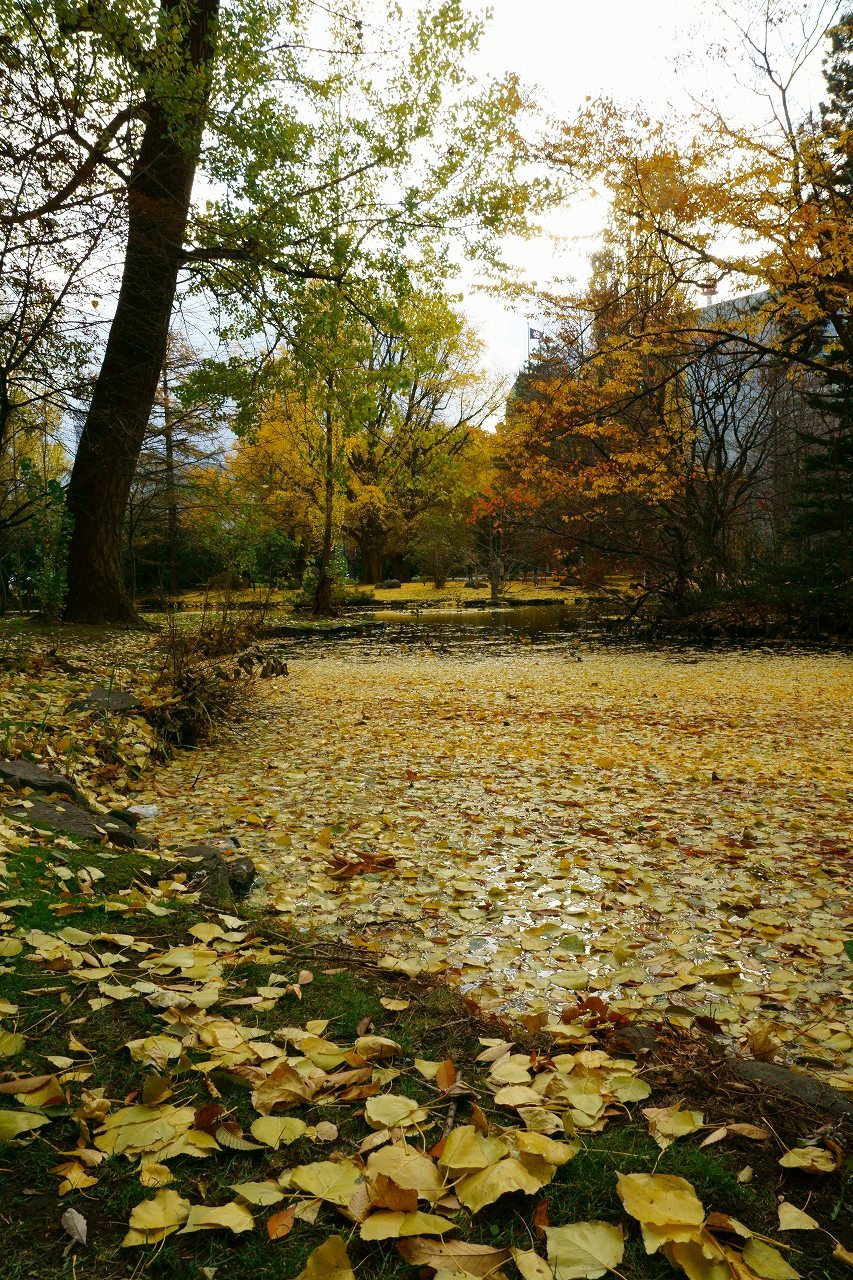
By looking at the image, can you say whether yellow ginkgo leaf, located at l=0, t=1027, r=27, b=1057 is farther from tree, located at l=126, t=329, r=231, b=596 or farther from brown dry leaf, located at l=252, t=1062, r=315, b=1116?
tree, located at l=126, t=329, r=231, b=596

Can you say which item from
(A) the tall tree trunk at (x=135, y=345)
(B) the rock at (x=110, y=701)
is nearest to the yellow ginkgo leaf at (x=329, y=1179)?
(B) the rock at (x=110, y=701)

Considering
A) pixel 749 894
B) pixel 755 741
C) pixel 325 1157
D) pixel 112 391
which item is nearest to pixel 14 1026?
pixel 325 1157

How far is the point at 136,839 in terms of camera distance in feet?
11.7

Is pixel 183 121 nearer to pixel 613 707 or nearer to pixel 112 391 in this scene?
pixel 112 391

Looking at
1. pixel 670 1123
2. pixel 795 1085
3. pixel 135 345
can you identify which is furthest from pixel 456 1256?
pixel 135 345

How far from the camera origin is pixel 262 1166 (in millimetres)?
1404

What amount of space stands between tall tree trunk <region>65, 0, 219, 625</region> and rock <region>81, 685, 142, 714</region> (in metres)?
2.87

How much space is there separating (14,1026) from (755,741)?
18.4ft

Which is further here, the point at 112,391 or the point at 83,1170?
the point at 112,391

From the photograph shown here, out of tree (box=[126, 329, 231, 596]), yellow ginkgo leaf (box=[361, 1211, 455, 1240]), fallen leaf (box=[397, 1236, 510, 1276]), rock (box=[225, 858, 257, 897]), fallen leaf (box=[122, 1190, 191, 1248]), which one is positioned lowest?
rock (box=[225, 858, 257, 897])

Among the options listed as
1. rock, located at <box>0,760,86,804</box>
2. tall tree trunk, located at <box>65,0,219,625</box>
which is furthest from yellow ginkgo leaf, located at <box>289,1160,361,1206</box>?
tall tree trunk, located at <box>65,0,219,625</box>

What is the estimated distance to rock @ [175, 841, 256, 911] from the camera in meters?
2.89

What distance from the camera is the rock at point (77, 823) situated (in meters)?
3.24

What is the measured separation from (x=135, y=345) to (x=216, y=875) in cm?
801
